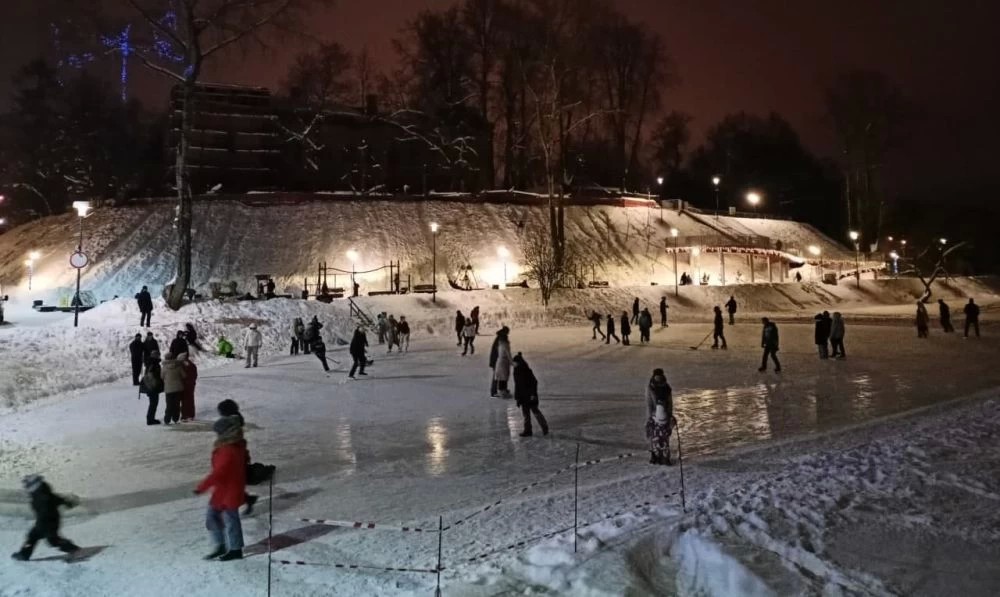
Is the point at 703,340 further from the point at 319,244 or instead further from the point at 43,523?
the point at 319,244

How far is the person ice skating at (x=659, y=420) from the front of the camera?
31.8 ft

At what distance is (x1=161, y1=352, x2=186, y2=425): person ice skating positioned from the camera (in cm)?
1338

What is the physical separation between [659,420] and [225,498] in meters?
5.72

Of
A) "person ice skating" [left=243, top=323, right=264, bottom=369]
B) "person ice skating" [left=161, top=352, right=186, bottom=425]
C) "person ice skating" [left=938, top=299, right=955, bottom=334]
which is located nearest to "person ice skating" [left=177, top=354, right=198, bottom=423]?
"person ice skating" [left=161, top=352, right=186, bottom=425]

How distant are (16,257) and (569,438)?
166 ft

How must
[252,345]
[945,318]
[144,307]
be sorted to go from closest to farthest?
[252,345]
[144,307]
[945,318]

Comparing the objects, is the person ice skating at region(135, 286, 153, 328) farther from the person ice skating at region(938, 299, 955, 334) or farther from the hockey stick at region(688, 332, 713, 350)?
the person ice skating at region(938, 299, 955, 334)

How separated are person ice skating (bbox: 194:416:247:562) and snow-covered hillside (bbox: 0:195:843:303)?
37.4 meters

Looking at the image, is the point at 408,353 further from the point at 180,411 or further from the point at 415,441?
the point at 415,441

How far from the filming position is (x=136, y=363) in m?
17.9

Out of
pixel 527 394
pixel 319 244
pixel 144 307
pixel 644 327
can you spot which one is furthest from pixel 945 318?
pixel 319 244

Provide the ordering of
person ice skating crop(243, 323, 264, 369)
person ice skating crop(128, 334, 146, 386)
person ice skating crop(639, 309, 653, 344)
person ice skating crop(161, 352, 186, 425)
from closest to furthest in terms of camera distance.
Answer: person ice skating crop(161, 352, 186, 425) < person ice skating crop(128, 334, 146, 386) < person ice skating crop(243, 323, 264, 369) < person ice skating crop(639, 309, 653, 344)

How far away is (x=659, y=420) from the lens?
31.8 feet

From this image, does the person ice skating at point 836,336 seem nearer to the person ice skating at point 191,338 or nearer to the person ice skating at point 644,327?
the person ice skating at point 644,327
